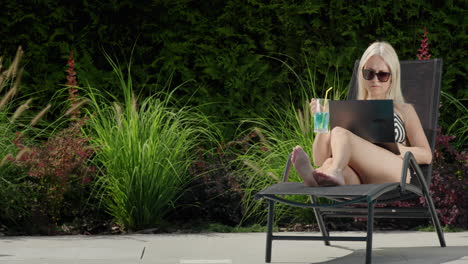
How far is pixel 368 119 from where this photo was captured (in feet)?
15.7

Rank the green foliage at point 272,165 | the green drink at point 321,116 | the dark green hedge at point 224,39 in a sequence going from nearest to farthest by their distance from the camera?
the green drink at point 321,116 → the green foliage at point 272,165 → the dark green hedge at point 224,39

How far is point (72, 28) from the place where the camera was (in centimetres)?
759

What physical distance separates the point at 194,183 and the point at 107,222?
74cm

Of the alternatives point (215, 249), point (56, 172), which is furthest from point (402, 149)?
point (56, 172)

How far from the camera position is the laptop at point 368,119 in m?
4.75

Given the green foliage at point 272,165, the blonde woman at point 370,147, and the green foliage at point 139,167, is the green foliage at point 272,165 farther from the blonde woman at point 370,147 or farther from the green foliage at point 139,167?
the blonde woman at point 370,147

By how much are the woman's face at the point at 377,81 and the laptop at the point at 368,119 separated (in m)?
0.32

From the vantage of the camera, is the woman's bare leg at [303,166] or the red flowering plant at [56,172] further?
the red flowering plant at [56,172]

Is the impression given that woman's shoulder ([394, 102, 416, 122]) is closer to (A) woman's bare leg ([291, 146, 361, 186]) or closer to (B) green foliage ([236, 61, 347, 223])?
(A) woman's bare leg ([291, 146, 361, 186])

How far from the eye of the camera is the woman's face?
5039mm

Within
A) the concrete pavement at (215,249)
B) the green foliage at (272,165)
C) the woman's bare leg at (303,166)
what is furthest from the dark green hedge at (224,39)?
the woman's bare leg at (303,166)

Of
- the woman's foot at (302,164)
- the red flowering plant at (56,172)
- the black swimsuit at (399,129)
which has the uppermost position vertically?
the black swimsuit at (399,129)

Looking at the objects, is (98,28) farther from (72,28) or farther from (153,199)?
(153,199)

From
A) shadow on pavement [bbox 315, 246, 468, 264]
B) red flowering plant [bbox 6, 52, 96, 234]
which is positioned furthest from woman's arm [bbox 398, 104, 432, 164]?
red flowering plant [bbox 6, 52, 96, 234]
